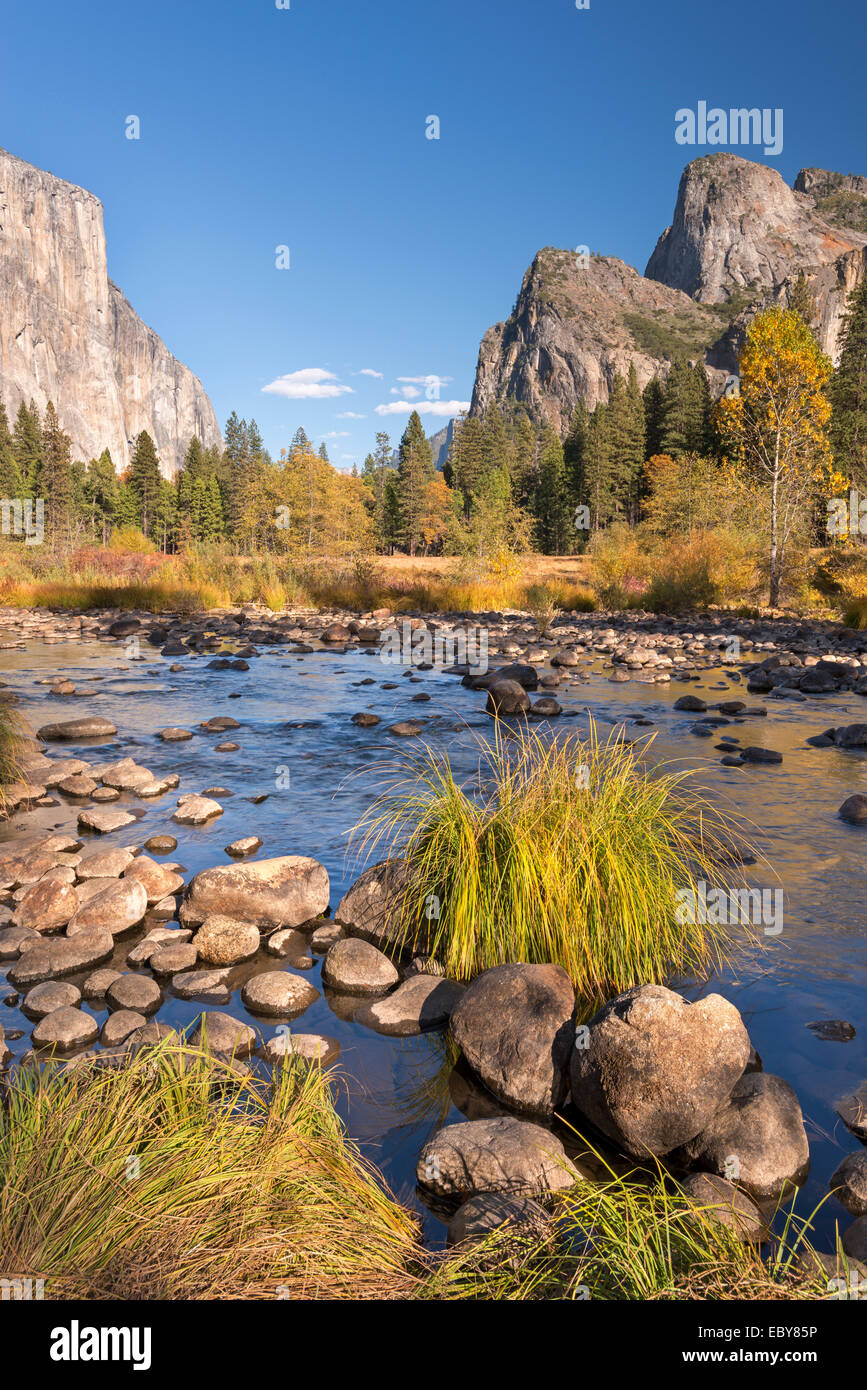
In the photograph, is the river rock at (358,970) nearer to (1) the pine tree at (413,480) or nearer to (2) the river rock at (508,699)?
(2) the river rock at (508,699)

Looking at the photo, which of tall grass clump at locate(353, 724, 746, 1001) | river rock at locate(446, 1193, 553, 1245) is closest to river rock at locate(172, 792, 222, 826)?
tall grass clump at locate(353, 724, 746, 1001)

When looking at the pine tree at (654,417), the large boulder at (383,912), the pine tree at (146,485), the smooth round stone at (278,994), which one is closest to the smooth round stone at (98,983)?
the smooth round stone at (278,994)

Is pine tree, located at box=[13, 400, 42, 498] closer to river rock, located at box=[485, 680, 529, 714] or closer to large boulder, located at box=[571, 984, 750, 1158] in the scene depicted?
river rock, located at box=[485, 680, 529, 714]

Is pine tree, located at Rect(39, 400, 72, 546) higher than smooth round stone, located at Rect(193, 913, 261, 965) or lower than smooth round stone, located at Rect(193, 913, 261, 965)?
higher

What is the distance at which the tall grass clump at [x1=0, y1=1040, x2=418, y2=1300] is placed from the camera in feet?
6.16

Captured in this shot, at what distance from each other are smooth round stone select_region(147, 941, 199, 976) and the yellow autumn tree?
68.4ft

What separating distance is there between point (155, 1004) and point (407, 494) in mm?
71329

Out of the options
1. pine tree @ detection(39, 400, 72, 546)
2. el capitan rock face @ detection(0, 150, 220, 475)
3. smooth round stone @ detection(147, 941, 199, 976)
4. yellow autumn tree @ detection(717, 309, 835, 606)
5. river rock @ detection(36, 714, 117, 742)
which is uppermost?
el capitan rock face @ detection(0, 150, 220, 475)

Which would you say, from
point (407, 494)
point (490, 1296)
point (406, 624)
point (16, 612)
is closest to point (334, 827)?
point (490, 1296)

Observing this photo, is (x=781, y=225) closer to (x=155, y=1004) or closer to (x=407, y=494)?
(x=407, y=494)

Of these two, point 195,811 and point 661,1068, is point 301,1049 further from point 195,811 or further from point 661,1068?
point 195,811

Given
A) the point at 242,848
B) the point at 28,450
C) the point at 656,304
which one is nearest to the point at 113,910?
the point at 242,848

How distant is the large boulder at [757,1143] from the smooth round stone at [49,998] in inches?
110

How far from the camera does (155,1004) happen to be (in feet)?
12.6
